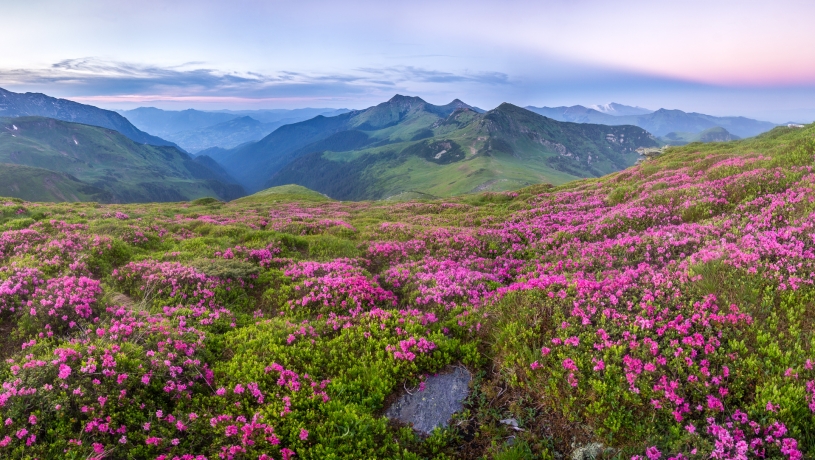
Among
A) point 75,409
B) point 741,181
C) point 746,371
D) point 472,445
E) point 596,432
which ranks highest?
point 741,181

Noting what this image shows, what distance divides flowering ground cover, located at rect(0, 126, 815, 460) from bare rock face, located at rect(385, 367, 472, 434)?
0.76ft

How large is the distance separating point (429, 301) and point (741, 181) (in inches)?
632

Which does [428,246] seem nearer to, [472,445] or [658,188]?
[472,445]

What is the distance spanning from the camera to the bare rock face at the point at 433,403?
762 centimetres

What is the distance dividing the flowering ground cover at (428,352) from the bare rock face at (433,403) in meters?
0.23

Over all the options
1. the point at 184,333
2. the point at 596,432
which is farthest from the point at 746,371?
the point at 184,333

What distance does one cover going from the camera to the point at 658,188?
23.7 m

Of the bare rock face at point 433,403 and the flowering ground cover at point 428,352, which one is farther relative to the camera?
the bare rock face at point 433,403

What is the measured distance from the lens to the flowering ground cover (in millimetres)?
6320

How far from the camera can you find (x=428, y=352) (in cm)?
904

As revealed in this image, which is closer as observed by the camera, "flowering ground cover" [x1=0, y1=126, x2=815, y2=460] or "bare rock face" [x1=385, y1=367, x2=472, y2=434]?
"flowering ground cover" [x1=0, y1=126, x2=815, y2=460]

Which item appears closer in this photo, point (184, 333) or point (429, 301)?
point (184, 333)

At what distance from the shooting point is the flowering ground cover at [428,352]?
6320mm

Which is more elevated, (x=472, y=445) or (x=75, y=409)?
(x=75, y=409)
